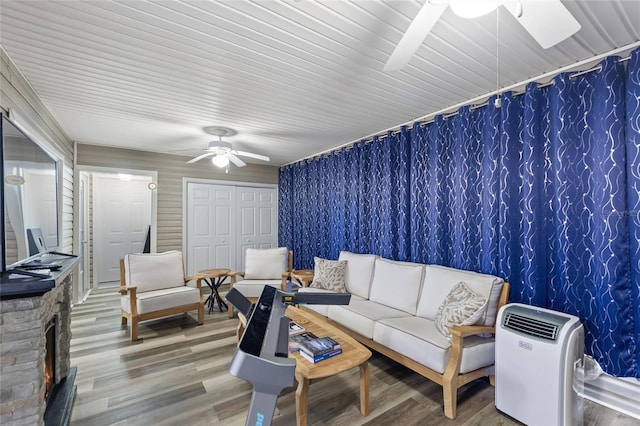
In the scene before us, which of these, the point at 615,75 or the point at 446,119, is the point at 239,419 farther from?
the point at 615,75

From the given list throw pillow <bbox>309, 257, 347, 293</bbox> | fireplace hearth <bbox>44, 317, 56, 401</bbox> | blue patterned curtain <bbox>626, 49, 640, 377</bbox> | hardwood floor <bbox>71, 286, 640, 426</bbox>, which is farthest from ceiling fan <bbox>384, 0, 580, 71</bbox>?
fireplace hearth <bbox>44, 317, 56, 401</bbox>

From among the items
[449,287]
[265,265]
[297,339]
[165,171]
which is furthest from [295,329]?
[165,171]

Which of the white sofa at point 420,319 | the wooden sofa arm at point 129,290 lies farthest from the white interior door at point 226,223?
the white sofa at point 420,319

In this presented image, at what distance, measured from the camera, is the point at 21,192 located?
1749 millimetres

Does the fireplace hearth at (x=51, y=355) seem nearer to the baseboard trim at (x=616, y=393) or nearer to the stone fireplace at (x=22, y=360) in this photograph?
the stone fireplace at (x=22, y=360)

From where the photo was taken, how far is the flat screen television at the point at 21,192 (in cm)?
155

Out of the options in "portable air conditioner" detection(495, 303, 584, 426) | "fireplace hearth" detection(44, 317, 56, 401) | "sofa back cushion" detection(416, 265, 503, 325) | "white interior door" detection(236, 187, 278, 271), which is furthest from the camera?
"white interior door" detection(236, 187, 278, 271)

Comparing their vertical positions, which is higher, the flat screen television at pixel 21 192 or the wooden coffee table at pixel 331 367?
the flat screen television at pixel 21 192

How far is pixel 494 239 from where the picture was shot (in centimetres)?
262

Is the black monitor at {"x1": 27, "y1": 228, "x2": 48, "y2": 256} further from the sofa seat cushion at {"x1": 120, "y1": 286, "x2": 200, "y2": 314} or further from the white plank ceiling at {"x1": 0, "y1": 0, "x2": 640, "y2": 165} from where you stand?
the sofa seat cushion at {"x1": 120, "y1": 286, "x2": 200, "y2": 314}

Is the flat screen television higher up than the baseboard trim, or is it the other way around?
the flat screen television

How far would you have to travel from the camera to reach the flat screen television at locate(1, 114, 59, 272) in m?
1.55

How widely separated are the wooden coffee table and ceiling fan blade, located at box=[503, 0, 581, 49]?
205 cm

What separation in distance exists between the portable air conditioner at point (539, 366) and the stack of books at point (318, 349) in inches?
46.5
